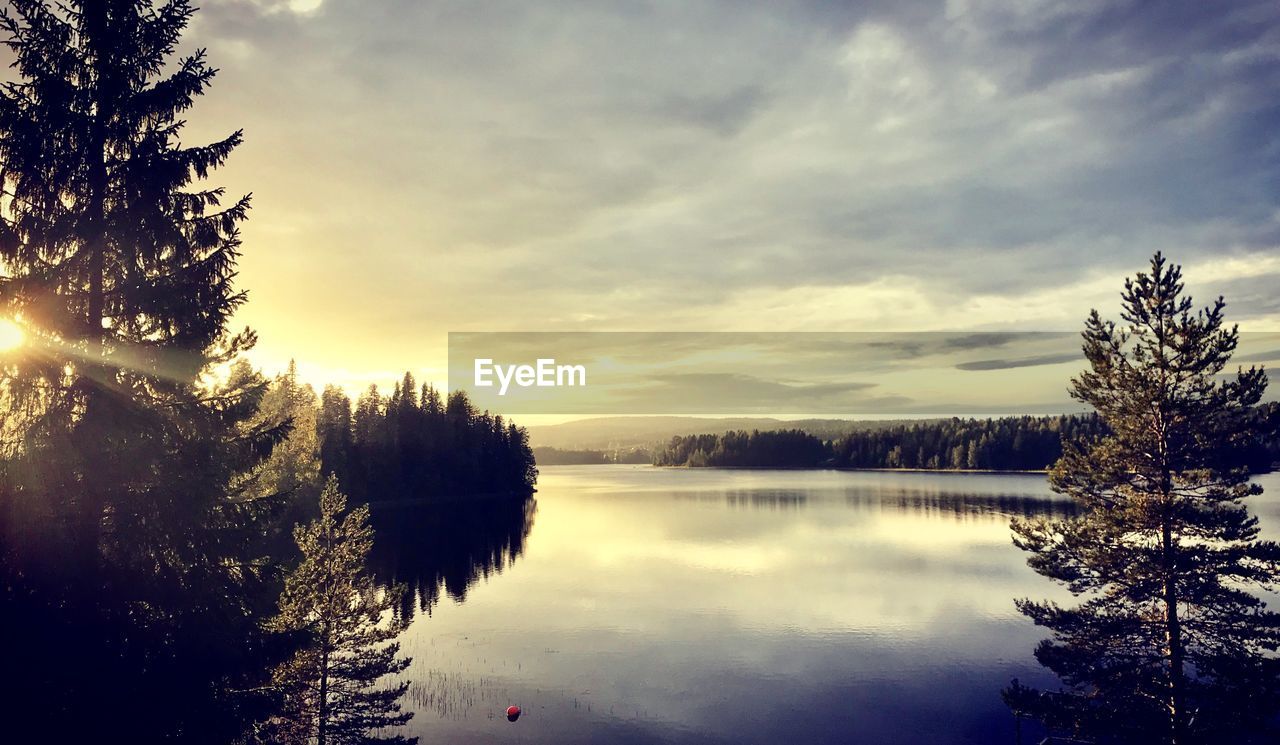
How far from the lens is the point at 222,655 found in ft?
51.4

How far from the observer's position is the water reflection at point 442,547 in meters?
61.9

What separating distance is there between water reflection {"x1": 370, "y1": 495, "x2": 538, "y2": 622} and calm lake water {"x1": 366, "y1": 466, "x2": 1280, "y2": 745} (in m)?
0.46

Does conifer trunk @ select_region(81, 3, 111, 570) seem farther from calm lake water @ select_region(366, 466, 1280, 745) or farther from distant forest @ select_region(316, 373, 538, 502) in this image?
distant forest @ select_region(316, 373, 538, 502)

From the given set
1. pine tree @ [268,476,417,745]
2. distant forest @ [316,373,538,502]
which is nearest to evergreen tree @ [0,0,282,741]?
pine tree @ [268,476,417,745]

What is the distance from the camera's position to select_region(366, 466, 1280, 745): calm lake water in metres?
32.8

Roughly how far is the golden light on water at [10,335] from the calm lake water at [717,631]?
2416 centimetres

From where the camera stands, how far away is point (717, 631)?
47562mm

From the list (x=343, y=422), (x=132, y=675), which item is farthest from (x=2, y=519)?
(x=343, y=422)

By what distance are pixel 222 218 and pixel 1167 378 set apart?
29.9 m

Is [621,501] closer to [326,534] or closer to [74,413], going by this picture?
[326,534]

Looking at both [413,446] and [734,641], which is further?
[413,446]

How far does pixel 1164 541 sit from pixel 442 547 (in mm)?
74015

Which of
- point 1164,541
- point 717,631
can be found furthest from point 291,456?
point 1164,541

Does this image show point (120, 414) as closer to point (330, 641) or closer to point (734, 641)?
point (330, 641)
